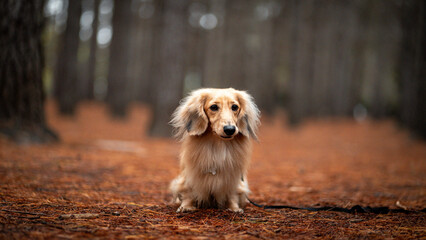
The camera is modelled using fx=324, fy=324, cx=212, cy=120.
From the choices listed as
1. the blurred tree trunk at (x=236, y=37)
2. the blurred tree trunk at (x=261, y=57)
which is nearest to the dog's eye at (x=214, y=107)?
the blurred tree trunk at (x=261, y=57)

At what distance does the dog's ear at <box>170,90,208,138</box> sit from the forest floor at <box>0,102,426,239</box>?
0.61 meters

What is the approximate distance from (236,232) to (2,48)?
4978 millimetres

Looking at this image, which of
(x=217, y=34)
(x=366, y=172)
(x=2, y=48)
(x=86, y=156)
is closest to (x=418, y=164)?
(x=366, y=172)

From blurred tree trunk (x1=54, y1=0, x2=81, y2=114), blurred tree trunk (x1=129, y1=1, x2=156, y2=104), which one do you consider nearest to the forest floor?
blurred tree trunk (x1=54, y1=0, x2=81, y2=114)

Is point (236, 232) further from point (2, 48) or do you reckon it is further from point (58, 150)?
point (2, 48)

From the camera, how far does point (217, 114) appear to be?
3156 mm

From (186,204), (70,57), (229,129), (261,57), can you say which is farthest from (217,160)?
(261,57)

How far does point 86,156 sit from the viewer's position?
5.87 m

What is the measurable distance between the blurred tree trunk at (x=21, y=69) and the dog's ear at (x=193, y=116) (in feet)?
11.7

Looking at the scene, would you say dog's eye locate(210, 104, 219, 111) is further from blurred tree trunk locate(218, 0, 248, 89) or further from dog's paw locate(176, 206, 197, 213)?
blurred tree trunk locate(218, 0, 248, 89)

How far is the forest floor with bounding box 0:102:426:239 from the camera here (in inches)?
97.8

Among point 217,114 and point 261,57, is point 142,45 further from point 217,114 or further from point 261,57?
point 217,114

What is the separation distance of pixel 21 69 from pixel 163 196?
355 centimetres

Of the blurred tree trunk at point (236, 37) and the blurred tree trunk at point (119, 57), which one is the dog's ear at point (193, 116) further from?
the blurred tree trunk at point (236, 37)
